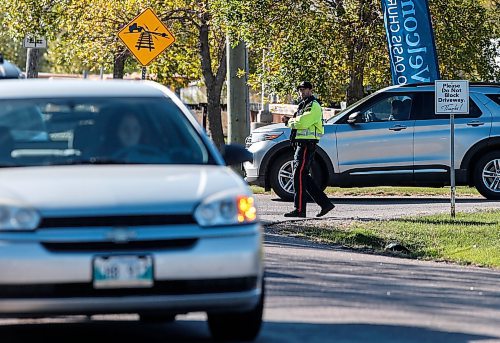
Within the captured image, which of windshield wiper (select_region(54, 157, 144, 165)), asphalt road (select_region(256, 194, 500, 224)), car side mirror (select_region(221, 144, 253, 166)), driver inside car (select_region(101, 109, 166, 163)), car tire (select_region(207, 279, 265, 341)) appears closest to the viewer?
car tire (select_region(207, 279, 265, 341))

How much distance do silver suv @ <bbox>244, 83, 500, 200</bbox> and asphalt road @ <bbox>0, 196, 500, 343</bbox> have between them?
7192 millimetres

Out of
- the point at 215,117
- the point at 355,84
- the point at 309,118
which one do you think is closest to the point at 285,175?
the point at 309,118

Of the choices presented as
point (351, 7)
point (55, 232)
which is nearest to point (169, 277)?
point (55, 232)

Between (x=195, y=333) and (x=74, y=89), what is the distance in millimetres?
1789

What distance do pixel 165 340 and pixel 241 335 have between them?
0.58 meters

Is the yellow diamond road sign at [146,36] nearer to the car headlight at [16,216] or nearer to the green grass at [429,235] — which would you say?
the green grass at [429,235]

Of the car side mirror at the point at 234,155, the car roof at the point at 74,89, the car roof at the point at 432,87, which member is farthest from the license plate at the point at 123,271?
the car roof at the point at 432,87

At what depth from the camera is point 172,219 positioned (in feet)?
24.0

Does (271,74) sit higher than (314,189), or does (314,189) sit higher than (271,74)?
(271,74)

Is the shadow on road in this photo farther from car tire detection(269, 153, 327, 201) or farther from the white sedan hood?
car tire detection(269, 153, 327, 201)

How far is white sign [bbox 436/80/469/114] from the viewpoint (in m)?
17.8

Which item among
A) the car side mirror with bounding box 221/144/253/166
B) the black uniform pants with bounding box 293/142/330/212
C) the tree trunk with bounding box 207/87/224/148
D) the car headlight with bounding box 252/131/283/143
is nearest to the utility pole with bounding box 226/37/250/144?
the car headlight with bounding box 252/131/283/143

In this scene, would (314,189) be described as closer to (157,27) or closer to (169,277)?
(157,27)

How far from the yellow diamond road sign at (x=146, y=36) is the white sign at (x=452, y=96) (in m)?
4.38
